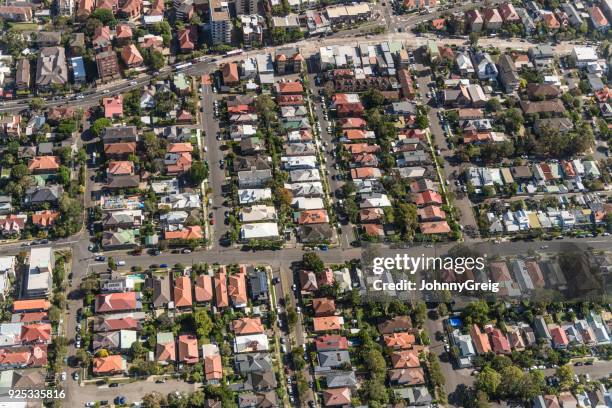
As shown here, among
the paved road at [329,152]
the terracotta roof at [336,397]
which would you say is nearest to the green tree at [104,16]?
the paved road at [329,152]

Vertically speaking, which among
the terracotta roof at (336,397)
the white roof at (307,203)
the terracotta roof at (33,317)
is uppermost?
the white roof at (307,203)

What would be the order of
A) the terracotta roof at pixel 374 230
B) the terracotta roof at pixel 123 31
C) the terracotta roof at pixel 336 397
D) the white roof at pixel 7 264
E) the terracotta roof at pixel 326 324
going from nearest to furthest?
the terracotta roof at pixel 336 397 < the terracotta roof at pixel 326 324 < the white roof at pixel 7 264 < the terracotta roof at pixel 374 230 < the terracotta roof at pixel 123 31

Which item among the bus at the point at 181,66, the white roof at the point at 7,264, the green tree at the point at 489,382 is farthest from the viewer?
the bus at the point at 181,66

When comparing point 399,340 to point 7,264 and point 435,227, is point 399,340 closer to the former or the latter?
point 435,227

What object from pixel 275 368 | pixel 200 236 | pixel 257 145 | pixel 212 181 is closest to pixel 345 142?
pixel 257 145

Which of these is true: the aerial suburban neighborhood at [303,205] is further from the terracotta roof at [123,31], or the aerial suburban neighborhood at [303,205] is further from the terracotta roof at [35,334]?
the terracotta roof at [123,31]

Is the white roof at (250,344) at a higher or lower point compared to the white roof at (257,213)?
lower

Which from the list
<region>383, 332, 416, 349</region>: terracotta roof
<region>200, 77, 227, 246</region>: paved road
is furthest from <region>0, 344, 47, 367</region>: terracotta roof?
<region>383, 332, 416, 349</region>: terracotta roof

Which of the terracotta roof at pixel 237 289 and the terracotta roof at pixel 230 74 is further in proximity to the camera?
the terracotta roof at pixel 230 74

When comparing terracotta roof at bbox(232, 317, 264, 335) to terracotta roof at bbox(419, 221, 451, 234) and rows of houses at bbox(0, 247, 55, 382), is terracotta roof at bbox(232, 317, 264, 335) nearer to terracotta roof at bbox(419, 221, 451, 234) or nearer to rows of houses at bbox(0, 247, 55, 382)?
rows of houses at bbox(0, 247, 55, 382)
